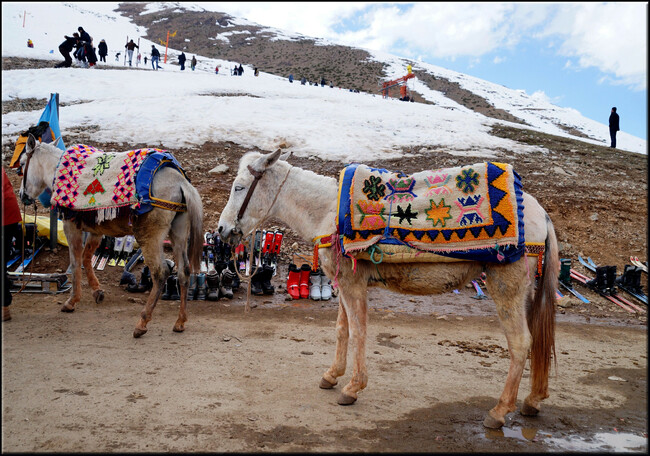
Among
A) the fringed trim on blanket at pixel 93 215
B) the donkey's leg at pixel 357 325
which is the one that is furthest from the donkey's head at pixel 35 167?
the donkey's leg at pixel 357 325

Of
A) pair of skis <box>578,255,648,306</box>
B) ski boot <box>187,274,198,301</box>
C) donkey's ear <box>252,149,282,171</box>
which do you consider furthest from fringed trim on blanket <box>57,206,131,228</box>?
pair of skis <box>578,255,648,306</box>

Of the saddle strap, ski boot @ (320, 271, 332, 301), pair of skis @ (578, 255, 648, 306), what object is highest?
the saddle strap

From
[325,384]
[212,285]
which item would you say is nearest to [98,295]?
[212,285]

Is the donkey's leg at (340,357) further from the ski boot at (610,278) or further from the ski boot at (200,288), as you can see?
the ski boot at (610,278)

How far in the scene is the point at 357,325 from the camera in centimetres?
439

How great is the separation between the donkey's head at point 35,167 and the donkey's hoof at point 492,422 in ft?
23.5

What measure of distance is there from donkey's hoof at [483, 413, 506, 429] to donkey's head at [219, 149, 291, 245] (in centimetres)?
299

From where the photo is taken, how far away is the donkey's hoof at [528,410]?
4.17 m

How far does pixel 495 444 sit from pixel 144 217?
17.2 feet

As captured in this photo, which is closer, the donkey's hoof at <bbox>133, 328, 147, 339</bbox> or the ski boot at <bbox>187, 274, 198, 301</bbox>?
the donkey's hoof at <bbox>133, 328, 147, 339</bbox>

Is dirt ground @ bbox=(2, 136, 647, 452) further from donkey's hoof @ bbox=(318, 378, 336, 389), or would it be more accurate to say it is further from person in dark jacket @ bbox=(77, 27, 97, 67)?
person in dark jacket @ bbox=(77, 27, 97, 67)

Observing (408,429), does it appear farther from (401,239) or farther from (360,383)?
(401,239)

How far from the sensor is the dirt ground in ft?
11.7

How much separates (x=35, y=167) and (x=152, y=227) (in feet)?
A: 8.34
